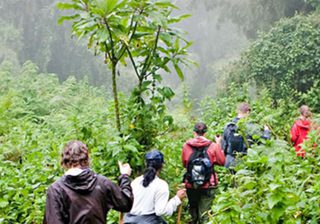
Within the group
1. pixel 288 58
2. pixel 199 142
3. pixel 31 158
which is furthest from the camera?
pixel 288 58

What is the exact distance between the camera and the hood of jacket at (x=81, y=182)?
2.72 meters

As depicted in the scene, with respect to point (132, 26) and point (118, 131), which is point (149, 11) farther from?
point (118, 131)

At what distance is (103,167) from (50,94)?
10.1 m

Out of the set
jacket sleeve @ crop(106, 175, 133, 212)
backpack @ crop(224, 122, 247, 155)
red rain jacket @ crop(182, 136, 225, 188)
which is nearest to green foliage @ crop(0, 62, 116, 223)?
red rain jacket @ crop(182, 136, 225, 188)

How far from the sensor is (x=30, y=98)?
547 inches

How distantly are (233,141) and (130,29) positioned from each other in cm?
157

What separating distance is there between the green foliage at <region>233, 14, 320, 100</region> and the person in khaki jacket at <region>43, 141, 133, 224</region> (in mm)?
9367

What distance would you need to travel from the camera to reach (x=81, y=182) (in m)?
2.74

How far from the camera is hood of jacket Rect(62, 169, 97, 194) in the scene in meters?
2.72

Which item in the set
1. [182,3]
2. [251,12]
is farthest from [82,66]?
[251,12]

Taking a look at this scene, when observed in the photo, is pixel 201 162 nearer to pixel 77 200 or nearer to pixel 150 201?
pixel 150 201

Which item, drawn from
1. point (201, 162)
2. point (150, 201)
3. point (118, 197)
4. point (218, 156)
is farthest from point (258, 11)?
point (118, 197)

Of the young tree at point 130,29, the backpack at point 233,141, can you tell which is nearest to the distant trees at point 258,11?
the backpack at point 233,141

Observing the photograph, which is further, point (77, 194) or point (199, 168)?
point (199, 168)
